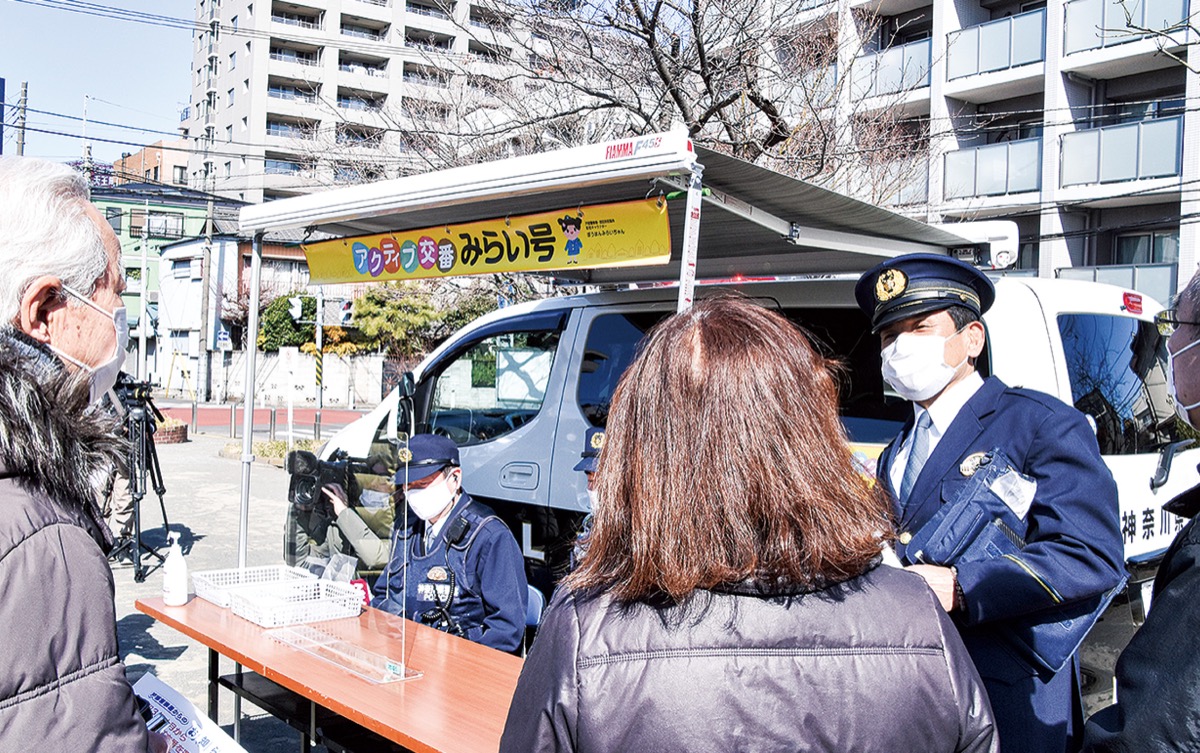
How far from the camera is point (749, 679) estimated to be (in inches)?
49.1

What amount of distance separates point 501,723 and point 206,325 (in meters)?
A: 35.3

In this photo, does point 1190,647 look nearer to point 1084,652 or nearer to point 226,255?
point 1084,652

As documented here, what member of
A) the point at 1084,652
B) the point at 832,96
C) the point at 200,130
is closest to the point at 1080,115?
the point at 832,96

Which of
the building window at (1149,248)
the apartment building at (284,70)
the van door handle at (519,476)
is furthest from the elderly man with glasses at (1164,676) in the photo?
the apartment building at (284,70)

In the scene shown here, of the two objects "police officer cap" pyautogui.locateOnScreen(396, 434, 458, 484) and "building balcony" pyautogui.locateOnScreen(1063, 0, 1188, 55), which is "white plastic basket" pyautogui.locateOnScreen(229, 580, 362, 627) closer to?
"police officer cap" pyautogui.locateOnScreen(396, 434, 458, 484)

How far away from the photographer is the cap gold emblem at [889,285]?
259 centimetres

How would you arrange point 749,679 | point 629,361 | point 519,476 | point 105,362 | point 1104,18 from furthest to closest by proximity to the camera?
1. point 1104,18
2. point 519,476
3. point 629,361
4. point 105,362
5. point 749,679

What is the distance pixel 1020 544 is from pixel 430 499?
242cm

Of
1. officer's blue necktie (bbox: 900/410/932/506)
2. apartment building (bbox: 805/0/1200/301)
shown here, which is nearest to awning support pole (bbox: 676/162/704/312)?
officer's blue necktie (bbox: 900/410/932/506)

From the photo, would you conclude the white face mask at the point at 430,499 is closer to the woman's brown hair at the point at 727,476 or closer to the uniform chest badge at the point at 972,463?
the uniform chest badge at the point at 972,463

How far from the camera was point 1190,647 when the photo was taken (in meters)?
1.25

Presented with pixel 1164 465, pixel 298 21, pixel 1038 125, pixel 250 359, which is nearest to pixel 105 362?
pixel 250 359

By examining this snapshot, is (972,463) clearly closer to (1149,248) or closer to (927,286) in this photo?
(927,286)

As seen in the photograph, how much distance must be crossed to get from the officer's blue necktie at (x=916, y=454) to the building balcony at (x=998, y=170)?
16.1m
